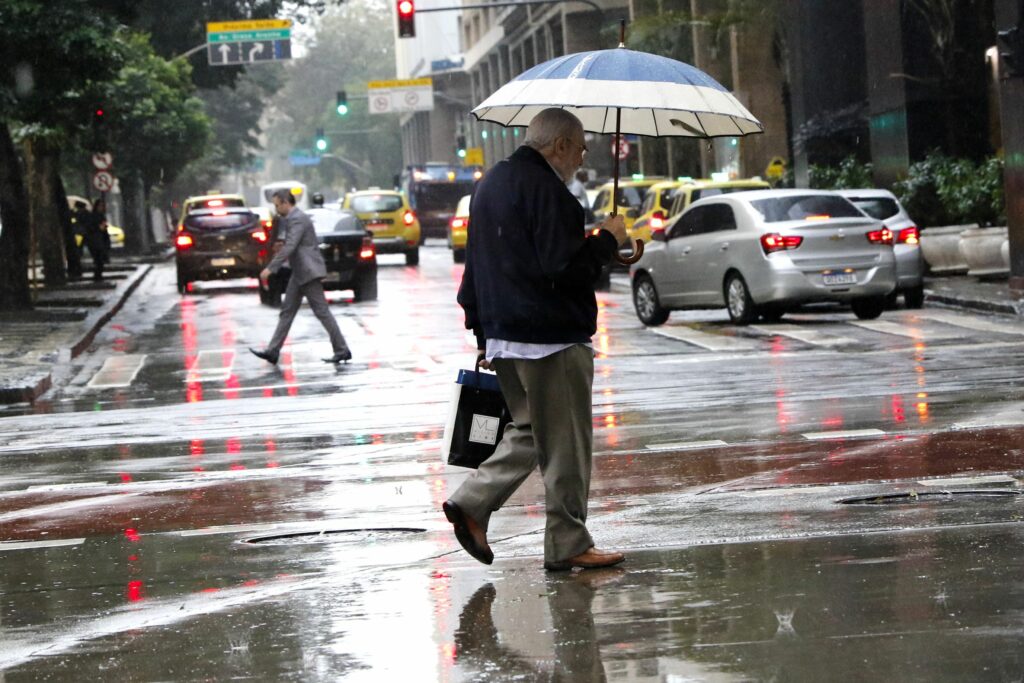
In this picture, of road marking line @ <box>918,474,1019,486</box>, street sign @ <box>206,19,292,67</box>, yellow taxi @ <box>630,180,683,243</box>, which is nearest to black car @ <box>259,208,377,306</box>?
yellow taxi @ <box>630,180,683,243</box>

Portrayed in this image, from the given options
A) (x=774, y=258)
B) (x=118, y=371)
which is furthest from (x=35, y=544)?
(x=774, y=258)

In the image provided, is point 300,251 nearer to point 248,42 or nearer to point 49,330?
point 49,330

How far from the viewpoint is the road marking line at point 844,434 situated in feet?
35.3

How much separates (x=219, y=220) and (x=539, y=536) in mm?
29655

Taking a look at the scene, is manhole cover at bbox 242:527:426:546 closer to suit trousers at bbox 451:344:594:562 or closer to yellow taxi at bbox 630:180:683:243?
suit trousers at bbox 451:344:594:562

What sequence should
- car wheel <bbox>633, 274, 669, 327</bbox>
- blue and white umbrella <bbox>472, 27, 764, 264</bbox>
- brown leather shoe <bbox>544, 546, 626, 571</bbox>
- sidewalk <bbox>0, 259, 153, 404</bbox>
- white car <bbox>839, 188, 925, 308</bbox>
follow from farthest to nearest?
1. white car <bbox>839, 188, 925, 308</bbox>
2. car wheel <bbox>633, 274, 669, 327</bbox>
3. sidewalk <bbox>0, 259, 153, 404</bbox>
4. blue and white umbrella <bbox>472, 27, 764, 264</bbox>
5. brown leather shoe <bbox>544, 546, 626, 571</bbox>

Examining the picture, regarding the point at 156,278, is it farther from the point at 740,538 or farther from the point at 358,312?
the point at 740,538

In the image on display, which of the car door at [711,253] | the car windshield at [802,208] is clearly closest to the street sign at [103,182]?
the car door at [711,253]

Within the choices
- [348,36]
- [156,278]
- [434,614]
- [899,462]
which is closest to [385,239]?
[156,278]

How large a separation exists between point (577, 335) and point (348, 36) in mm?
169064

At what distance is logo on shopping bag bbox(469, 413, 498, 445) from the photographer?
7.22 m

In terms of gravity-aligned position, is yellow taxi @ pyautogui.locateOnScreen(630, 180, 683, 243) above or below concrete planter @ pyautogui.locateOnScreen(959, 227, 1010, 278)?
above

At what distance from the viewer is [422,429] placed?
12.4 m

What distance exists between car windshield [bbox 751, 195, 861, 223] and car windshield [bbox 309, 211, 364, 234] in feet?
36.5
